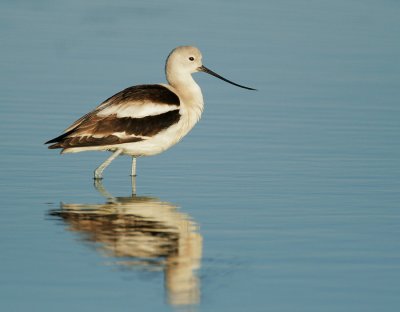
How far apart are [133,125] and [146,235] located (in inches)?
121

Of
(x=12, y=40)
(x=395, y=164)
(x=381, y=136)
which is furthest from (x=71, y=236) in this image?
(x=12, y=40)

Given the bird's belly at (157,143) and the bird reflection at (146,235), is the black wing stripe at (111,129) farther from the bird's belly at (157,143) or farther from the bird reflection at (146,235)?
the bird reflection at (146,235)

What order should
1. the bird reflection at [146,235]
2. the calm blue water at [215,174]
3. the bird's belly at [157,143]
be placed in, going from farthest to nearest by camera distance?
the bird's belly at [157,143] < the bird reflection at [146,235] < the calm blue water at [215,174]

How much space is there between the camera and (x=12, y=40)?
20.2 metres

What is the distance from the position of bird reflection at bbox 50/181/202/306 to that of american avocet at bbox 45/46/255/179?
0.84m

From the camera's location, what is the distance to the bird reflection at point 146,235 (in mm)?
8547

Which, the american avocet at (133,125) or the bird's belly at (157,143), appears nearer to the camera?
the american avocet at (133,125)

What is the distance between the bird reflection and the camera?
855cm

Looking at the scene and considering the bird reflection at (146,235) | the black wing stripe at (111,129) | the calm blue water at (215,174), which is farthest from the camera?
the black wing stripe at (111,129)

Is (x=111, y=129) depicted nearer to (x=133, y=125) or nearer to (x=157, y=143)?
(x=133, y=125)

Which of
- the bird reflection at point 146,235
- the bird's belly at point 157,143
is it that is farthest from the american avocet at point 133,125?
the bird reflection at point 146,235

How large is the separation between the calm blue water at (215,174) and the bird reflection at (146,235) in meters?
0.02

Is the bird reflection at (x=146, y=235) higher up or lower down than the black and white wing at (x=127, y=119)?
lower down

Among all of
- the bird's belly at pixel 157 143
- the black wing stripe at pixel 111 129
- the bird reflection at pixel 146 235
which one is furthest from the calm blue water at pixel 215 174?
the black wing stripe at pixel 111 129
